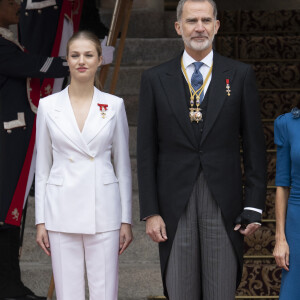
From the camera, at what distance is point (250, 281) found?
420 centimetres

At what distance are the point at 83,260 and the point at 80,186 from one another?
285 millimetres

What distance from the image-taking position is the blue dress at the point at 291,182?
2.75 meters

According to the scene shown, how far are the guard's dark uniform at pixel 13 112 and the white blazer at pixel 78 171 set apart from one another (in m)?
0.92

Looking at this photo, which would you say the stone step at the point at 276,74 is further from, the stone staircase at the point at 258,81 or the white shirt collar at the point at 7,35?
the white shirt collar at the point at 7,35

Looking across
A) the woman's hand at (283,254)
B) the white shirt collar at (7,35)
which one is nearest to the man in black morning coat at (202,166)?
the woman's hand at (283,254)

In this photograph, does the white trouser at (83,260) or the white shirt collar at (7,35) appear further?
the white shirt collar at (7,35)

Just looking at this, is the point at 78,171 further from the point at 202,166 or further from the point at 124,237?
the point at 202,166

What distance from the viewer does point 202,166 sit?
278 cm

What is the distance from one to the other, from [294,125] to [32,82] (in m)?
1.66

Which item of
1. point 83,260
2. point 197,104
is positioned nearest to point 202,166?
point 197,104

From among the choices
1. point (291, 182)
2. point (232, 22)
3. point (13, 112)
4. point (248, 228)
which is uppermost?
point (232, 22)

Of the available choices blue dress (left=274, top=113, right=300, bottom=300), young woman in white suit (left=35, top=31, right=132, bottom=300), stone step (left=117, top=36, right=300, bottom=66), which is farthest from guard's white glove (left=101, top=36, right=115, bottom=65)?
stone step (left=117, top=36, right=300, bottom=66)

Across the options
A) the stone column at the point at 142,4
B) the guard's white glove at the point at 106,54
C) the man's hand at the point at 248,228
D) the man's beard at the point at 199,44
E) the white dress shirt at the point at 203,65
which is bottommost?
the man's hand at the point at 248,228

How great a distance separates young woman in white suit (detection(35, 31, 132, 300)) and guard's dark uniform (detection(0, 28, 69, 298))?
0.93 metres
